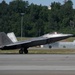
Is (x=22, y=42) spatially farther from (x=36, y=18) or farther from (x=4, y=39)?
(x=36, y=18)

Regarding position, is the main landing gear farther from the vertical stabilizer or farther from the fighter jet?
the vertical stabilizer

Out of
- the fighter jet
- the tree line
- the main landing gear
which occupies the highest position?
the tree line

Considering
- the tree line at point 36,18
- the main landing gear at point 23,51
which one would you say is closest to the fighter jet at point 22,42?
the main landing gear at point 23,51

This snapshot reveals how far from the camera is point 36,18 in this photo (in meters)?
162

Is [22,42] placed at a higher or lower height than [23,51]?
higher

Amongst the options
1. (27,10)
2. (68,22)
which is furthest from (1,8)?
(68,22)

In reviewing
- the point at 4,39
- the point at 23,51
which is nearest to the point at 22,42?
the point at 23,51

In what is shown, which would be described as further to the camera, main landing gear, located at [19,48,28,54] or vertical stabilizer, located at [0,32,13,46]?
vertical stabilizer, located at [0,32,13,46]

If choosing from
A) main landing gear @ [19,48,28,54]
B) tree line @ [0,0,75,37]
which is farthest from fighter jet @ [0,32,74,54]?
tree line @ [0,0,75,37]

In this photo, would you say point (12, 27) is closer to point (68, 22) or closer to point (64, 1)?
point (68, 22)

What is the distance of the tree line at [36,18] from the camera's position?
470ft

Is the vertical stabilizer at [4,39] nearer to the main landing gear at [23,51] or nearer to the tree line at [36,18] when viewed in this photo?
the main landing gear at [23,51]

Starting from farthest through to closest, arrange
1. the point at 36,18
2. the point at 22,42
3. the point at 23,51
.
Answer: the point at 36,18
the point at 22,42
the point at 23,51

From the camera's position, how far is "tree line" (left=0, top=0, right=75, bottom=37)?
143 m
